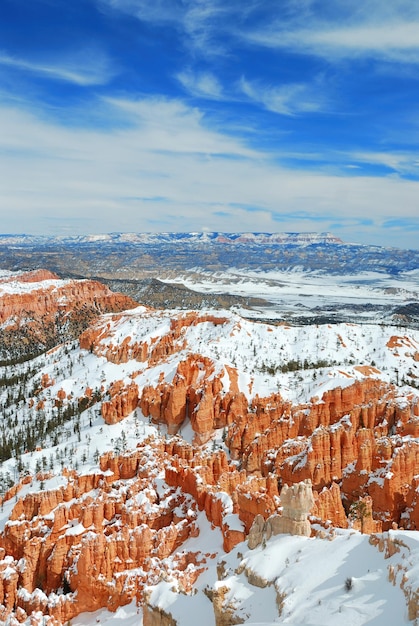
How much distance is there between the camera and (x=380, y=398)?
257 ft

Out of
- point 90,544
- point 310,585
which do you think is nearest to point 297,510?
point 310,585

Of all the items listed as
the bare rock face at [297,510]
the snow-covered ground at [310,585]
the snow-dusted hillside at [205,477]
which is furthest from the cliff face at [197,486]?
the snow-covered ground at [310,585]

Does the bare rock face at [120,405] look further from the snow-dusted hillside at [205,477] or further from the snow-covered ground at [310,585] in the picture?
the snow-covered ground at [310,585]

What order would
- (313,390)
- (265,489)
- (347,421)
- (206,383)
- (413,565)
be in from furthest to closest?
(206,383), (313,390), (347,421), (265,489), (413,565)

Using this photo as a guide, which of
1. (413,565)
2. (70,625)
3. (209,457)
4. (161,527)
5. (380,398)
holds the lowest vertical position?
(70,625)

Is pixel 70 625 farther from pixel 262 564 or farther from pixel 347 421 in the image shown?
pixel 347 421

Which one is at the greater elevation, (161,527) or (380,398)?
(380,398)

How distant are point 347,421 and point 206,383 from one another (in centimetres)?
3368

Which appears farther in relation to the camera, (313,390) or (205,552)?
(313,390)

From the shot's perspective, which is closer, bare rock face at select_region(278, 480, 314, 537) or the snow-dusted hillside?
the snow-dusted hillside

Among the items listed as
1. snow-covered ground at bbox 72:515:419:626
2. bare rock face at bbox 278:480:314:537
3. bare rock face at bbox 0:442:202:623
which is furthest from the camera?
bare rock face at bbox 0:442:202:623

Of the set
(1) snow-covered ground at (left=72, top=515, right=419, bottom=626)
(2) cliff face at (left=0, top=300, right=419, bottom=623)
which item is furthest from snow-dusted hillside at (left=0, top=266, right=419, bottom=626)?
(2) cliff face at (left=0, top=300, right=419, bottom=623)

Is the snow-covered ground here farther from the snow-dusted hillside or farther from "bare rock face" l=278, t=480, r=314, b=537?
"bare rock face" l=278, t=480, r=314, b=537

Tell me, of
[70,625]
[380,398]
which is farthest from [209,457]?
[380,398]
